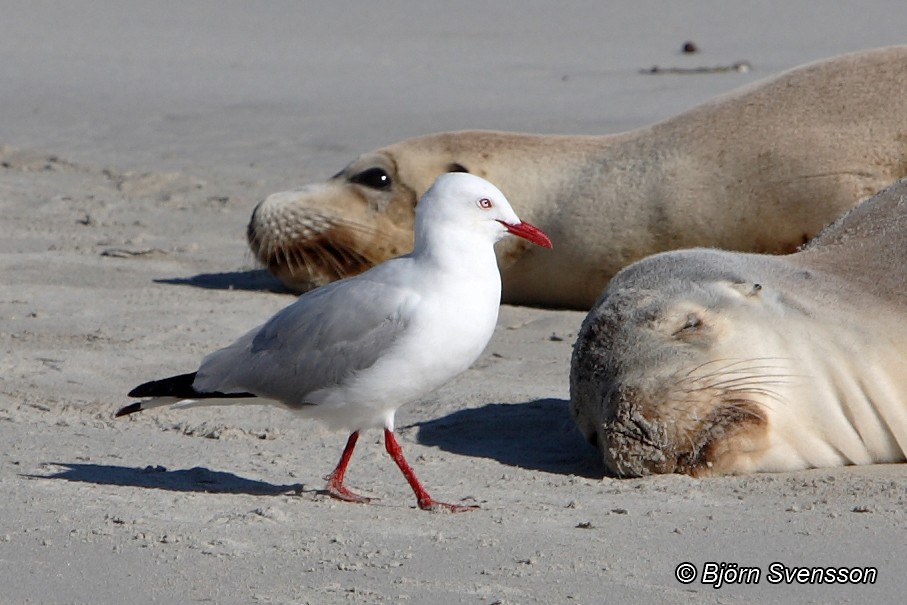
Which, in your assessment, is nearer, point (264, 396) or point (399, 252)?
point (264, 396)

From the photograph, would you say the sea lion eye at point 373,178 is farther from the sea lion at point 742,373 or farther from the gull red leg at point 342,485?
the gull red leg at point 342,485

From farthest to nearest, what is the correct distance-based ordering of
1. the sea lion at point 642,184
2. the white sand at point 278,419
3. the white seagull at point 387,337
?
the sea lion at point 642,184 → the white seagull at point 387,337 → the white sand at point 278,419

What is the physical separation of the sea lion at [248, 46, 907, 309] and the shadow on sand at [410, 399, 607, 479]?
5.62ft

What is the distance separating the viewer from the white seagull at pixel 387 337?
136 inches

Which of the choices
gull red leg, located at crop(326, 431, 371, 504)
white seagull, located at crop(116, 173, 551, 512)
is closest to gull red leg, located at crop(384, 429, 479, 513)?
white seagull, located at crop(116, 173, 551, 512)

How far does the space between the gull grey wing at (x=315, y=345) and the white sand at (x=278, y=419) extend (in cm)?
27

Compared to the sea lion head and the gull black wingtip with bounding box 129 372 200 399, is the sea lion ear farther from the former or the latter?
the gull black wingtip with bounding box 129 372 200 399

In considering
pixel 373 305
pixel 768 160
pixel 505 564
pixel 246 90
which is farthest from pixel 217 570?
pixel 246 90

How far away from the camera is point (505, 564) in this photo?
120 inches

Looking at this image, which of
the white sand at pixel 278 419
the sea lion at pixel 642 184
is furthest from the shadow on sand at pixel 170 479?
the sea lion at pixel 642 184

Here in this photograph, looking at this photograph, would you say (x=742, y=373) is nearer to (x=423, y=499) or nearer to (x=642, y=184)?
(x=423, y=499)

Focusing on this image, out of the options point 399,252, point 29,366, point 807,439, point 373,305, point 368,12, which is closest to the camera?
point 373,305

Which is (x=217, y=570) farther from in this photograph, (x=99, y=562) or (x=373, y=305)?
(x=373, y=305)

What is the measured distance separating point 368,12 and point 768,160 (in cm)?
1032
